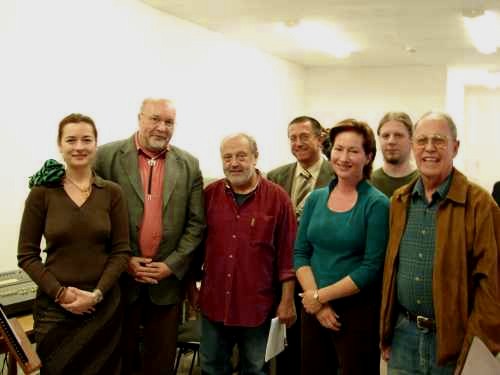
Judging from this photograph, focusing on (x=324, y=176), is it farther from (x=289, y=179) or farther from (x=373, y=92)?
(x=373, y=92)

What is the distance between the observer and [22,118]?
316cm

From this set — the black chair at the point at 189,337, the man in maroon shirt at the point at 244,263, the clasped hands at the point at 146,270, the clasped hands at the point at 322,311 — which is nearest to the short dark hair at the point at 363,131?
the man in maroon shirt at the point at 244,263

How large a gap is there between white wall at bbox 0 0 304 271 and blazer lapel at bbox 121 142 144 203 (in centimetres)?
104

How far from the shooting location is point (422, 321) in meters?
1.88

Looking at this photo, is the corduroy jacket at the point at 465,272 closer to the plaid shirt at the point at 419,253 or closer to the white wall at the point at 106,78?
the plaid shirt at the point at 419,253

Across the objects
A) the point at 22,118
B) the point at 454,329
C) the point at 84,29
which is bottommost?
the point at 454,329

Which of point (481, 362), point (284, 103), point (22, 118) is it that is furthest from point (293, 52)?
point (481, 362)

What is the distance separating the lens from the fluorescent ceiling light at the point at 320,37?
5.01 meters

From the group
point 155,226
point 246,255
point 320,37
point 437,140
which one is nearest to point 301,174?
point 246,255

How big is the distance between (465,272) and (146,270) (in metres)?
1.35

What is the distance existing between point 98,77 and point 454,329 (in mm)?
3005

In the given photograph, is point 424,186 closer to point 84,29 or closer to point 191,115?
point 84,29

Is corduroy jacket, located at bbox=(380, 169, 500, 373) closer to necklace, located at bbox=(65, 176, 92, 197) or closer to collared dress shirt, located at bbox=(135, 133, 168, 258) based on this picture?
collared dress shirt, located at bbox=(135, 133, 168, 258)

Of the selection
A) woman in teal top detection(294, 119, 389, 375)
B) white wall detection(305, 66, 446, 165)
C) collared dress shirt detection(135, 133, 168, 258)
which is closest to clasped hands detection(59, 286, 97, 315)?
collared dress shirt detection(135, 133, 168, 258)
